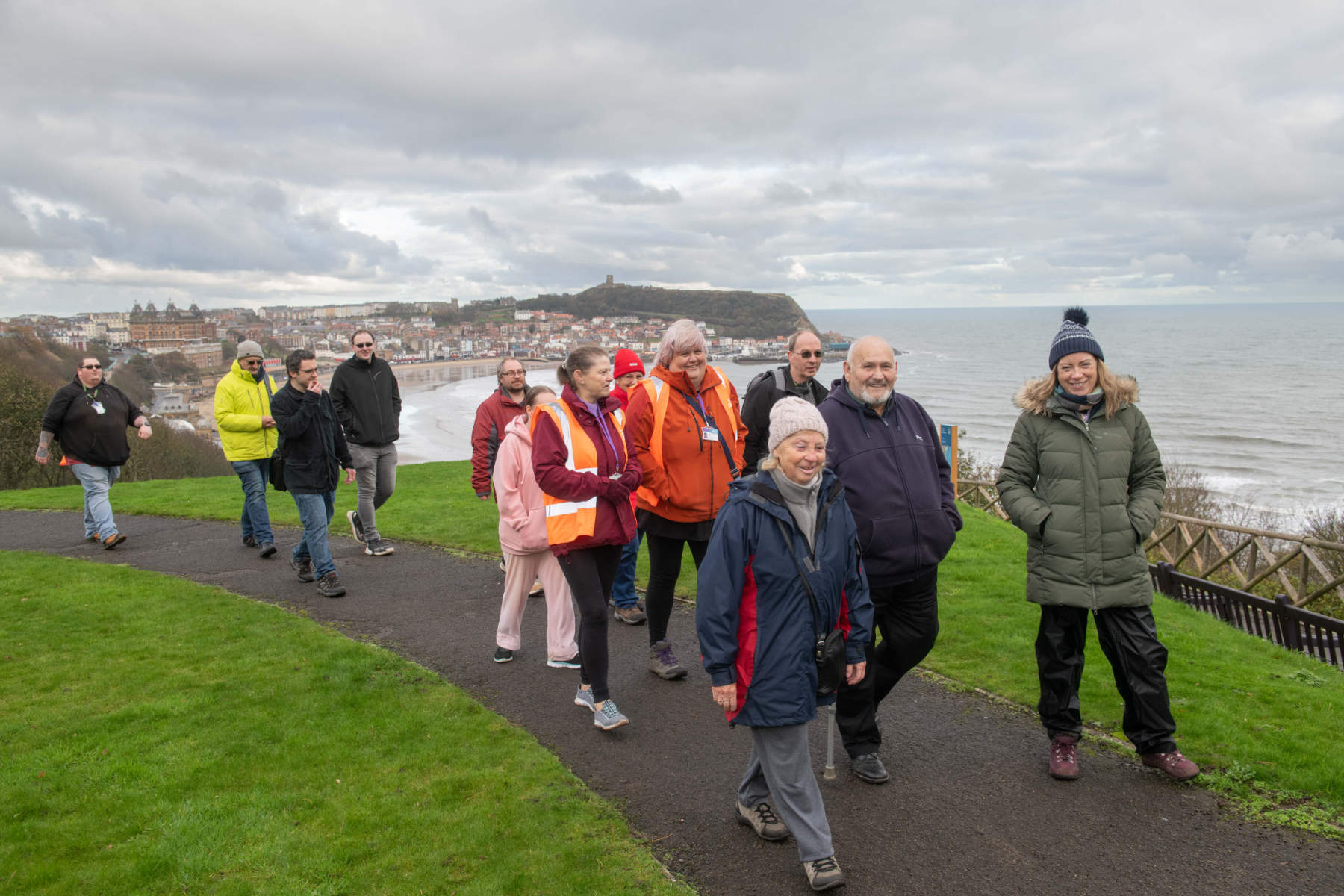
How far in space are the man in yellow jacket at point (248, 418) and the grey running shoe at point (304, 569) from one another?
1105 millimetres

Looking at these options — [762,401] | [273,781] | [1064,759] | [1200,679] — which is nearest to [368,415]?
[762,401]

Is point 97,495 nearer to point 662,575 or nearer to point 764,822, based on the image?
point 662,575

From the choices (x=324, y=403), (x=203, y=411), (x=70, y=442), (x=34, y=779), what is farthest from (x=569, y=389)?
(x=203, y=411)

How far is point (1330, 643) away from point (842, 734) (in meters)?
5.87

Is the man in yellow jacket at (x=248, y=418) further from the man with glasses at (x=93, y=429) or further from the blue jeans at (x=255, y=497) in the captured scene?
the man with glasses at (x=93, y=429)

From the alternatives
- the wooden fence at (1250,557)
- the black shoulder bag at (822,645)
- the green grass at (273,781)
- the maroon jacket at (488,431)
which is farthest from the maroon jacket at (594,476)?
the wooden fence at (1250,557)

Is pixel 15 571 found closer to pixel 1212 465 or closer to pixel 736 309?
pixel 1212 465

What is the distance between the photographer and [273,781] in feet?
13.3

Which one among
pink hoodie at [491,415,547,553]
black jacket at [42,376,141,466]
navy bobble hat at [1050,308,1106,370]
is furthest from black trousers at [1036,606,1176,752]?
black jacket at [42,376,141,466]

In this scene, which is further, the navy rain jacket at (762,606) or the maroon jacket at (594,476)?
the maroon jacket at (594,476)

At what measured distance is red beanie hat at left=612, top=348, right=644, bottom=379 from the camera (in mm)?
6129

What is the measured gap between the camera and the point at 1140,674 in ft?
13.7

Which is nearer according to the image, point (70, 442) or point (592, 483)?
point (592, 483)

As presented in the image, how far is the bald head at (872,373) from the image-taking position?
397cm
